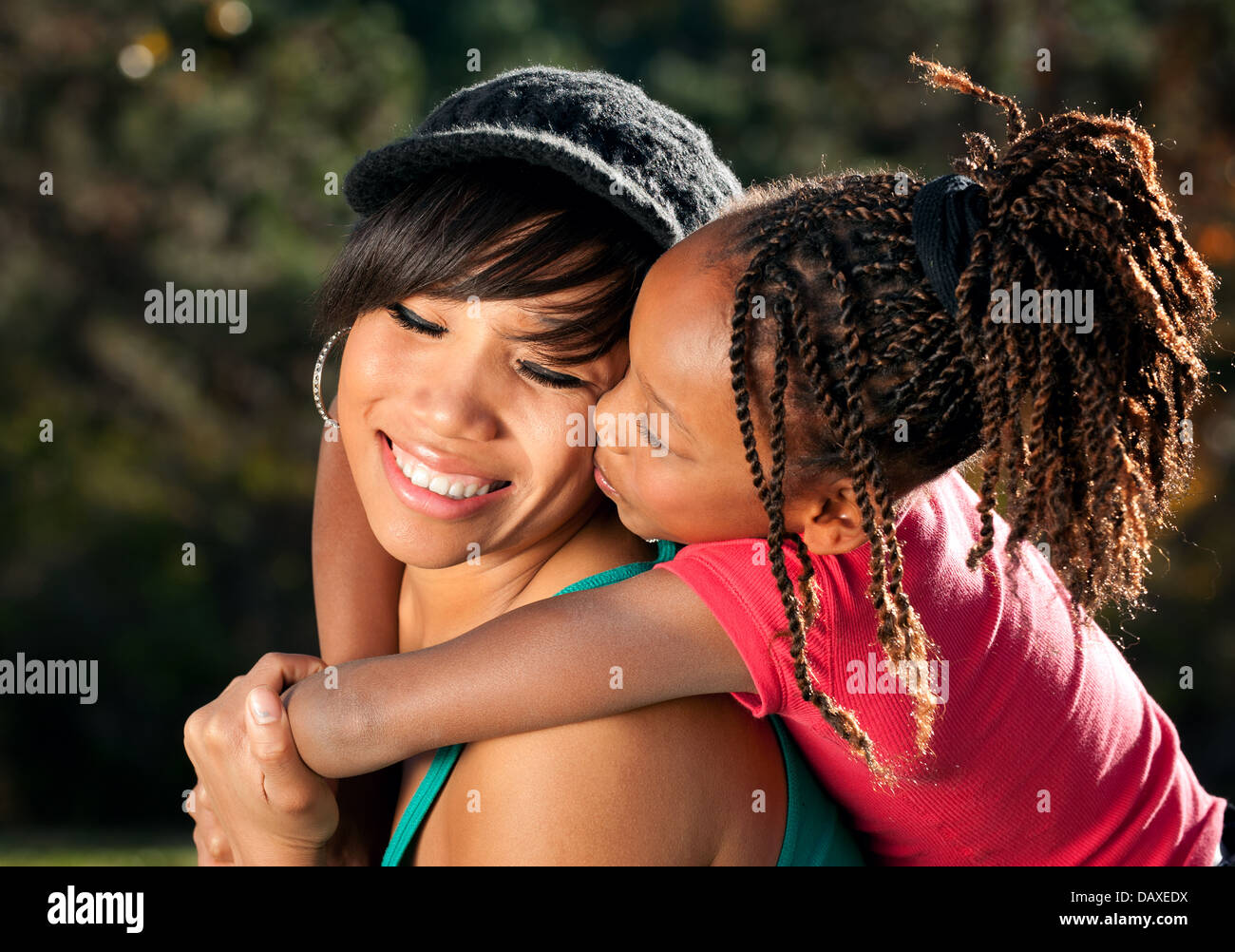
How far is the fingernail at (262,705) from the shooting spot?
1.76 meters

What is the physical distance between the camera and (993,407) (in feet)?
5.12

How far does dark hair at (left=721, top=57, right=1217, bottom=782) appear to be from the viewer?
1569 millimetres

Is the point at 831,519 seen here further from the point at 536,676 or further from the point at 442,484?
the point at 442,484

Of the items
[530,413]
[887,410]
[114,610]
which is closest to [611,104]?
[530,413]

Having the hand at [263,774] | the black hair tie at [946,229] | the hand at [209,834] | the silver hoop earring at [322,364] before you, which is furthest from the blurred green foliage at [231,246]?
the black hair tie at [946,229]

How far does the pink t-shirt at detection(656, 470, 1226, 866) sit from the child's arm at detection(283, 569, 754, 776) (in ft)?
0.15

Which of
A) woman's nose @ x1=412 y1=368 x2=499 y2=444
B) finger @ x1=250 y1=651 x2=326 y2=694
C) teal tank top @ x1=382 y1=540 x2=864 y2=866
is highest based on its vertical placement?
woman's nose @ x1=412 y1=368 x2=499 y2=444

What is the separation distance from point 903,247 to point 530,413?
59 centimetres

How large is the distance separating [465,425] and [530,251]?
0.27 m

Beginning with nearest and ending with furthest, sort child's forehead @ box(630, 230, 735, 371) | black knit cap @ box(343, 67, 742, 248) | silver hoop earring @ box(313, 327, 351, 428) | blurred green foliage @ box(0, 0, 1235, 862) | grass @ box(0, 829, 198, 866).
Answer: child's forehead @ box(630, 230, 735, 371) < black knit cap @ box(343, 67, 742, 248) < silver hoop earring @ box(313, 327, 351, 428) < grass @ box(0, 829, 198, 866) < blurred green foliage @ box(0, 0, 1235, 862)

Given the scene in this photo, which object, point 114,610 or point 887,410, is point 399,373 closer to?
point 887,410

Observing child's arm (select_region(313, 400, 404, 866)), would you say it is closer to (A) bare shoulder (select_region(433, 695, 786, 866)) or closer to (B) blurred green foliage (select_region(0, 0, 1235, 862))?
(A) bare shoulder (select_region(433, 695, 786, 866))

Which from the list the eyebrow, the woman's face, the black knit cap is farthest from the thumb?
the black knit cap

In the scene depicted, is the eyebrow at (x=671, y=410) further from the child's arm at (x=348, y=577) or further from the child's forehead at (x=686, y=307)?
the child's arm at (x=348, y=577)
